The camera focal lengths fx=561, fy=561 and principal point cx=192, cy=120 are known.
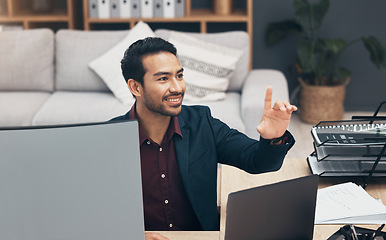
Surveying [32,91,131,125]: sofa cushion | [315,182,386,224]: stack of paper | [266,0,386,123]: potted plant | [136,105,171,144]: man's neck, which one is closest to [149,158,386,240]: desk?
[315,182,386,224]: stack of paper

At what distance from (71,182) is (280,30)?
338 centimetres

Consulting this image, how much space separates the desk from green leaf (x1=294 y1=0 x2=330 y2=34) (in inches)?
87.3

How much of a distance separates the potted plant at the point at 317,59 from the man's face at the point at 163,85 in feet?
8.27

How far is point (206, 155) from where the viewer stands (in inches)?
61.9

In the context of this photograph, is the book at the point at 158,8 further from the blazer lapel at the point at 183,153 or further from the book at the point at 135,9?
the blazer lapel at the point at 183,153

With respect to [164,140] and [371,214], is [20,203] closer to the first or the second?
[164,140]

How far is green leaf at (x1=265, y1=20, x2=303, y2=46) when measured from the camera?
13.2 ft

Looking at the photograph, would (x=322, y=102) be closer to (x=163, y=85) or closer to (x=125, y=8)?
(x=125, y=8)

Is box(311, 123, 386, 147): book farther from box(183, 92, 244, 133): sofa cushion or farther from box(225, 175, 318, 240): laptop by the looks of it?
box(183, 92, 244, 133): sofa cushion

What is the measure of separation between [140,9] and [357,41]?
162 cm

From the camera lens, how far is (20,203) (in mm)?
874

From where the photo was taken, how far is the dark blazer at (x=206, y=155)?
1.50 m

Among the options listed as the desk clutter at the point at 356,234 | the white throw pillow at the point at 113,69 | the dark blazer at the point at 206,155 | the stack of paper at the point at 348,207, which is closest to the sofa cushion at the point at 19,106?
the white throw pillow at the point at 113,69

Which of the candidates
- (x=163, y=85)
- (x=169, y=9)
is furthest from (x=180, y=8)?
(x=163, y=85)
